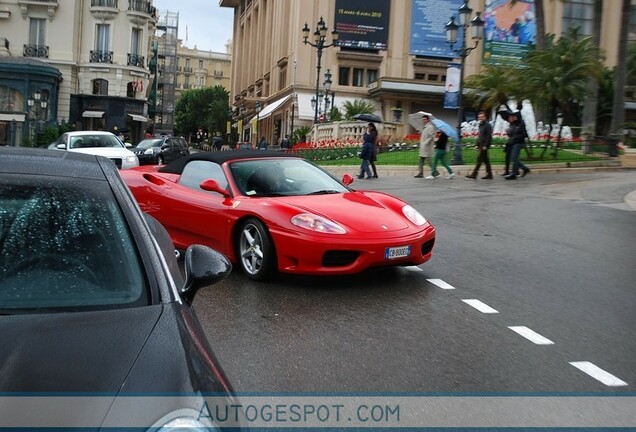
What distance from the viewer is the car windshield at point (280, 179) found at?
7.72m

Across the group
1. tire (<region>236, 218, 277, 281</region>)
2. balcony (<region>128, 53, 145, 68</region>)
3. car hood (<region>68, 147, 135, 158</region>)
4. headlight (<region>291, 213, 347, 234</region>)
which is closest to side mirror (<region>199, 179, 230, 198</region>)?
tire (<region>236, 218, 277, 281</region>)

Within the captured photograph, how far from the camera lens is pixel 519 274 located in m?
7.76

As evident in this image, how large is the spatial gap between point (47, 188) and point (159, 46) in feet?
369

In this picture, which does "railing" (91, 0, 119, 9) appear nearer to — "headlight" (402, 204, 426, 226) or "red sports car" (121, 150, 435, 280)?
"red sports car" (121, 150, 435, 280)

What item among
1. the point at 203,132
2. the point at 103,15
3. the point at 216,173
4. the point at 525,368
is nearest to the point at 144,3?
the point at 103,15

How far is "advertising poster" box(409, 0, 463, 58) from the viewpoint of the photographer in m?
61.6

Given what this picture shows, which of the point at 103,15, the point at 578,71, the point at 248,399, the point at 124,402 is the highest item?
the point at 103,15

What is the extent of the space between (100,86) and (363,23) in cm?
2183

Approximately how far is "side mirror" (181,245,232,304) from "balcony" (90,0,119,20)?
55899mm

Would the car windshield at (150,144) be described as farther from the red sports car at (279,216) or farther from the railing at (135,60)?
the red sports car at (279,216)

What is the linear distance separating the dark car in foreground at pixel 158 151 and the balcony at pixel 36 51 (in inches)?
894

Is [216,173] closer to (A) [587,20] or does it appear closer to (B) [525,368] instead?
(B) [525,368]

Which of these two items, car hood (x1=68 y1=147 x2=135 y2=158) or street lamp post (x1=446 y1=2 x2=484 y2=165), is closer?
car hood (x1=68 y1=147 x2=135 y2=158)

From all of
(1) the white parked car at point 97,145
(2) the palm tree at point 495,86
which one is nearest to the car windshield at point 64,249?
(1) the white parked car at point 97,145
